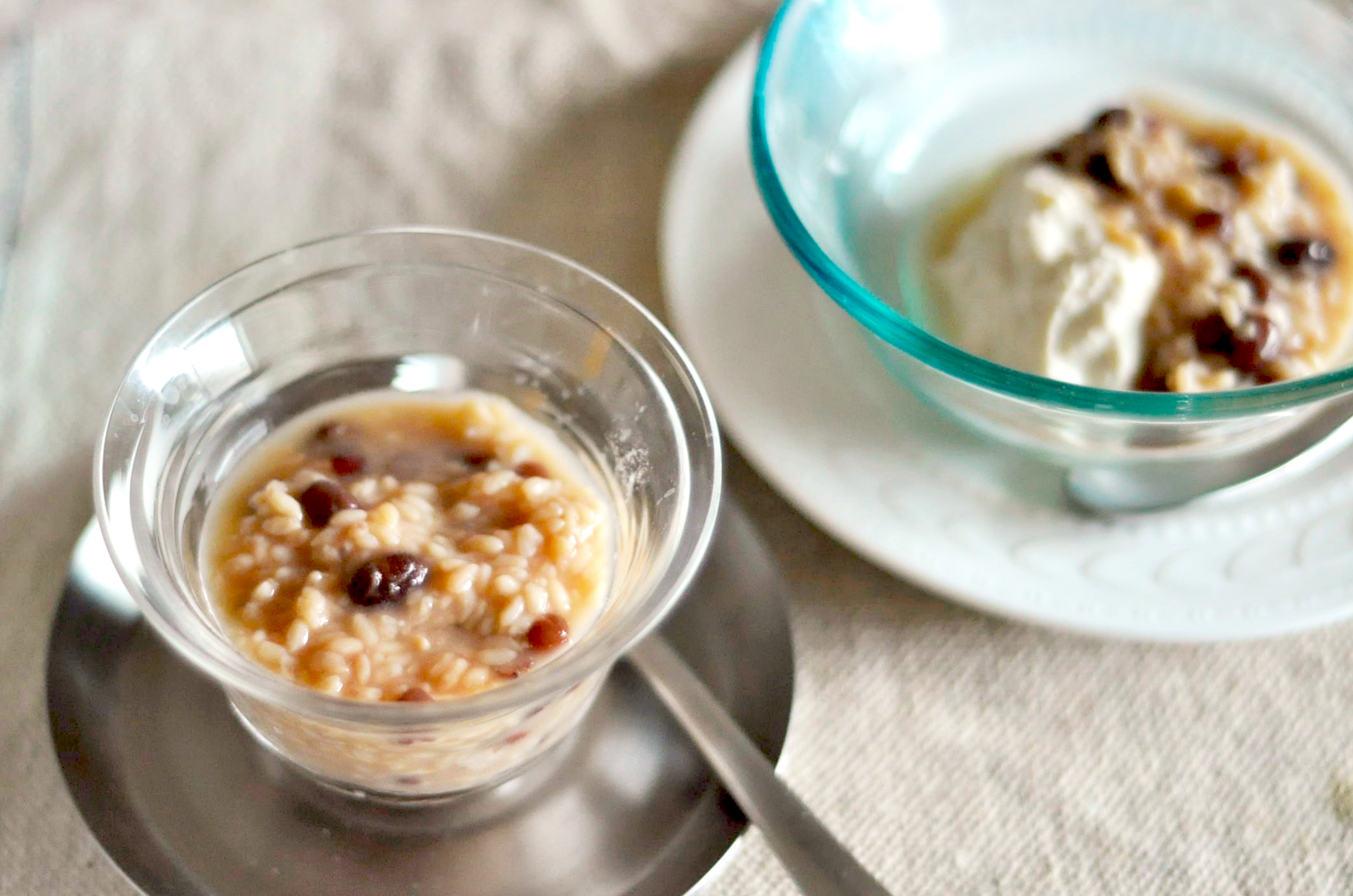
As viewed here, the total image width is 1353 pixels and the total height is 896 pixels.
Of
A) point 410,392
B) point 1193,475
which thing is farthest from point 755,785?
point 1193,475

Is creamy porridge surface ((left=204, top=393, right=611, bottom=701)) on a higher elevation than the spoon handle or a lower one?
higher

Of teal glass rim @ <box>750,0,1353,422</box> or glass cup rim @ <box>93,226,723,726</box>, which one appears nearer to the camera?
glass cup rim @ <box>93,226,723,726</box>

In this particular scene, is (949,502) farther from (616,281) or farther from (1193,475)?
(616,281)

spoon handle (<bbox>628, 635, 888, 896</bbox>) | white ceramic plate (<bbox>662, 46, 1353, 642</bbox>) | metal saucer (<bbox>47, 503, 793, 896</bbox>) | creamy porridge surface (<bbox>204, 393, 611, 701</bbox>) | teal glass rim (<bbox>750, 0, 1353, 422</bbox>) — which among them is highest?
teal glass rim (<bbox>750, 0, 1353, 422</bbox>)

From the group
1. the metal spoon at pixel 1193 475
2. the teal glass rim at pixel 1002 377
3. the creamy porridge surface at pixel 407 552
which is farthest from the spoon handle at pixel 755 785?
the metal spoon at pixel 1193 475

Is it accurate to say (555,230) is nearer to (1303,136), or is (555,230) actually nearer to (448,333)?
(448,333)

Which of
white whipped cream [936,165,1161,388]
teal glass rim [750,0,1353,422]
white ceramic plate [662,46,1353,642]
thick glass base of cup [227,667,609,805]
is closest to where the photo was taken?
thick glass base of cup [227,667,609,805]

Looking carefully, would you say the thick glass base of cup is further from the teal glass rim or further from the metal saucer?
the teal glass rim

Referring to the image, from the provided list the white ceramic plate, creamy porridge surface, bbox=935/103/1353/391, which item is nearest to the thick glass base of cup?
the white ceramic plate
